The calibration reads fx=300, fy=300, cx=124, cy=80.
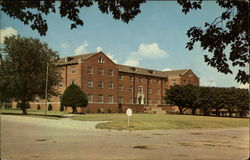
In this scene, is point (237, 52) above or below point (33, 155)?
above

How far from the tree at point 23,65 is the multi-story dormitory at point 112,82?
998 cm

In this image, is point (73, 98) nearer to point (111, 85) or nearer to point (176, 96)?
point (111, 85)

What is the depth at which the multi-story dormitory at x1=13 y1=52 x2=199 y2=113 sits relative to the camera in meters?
54.9

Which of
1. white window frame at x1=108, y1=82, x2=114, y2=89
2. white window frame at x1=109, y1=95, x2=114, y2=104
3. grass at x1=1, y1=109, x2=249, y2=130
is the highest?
white window frame at x1=108, y1=82, x2=114, y2=89

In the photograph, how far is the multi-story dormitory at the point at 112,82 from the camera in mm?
54903

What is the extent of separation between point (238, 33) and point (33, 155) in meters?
6.68

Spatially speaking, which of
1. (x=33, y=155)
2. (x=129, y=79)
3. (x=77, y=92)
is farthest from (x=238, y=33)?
(x=129, y=79)

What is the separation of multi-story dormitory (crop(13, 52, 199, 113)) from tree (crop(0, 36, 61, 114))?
32.7 feet

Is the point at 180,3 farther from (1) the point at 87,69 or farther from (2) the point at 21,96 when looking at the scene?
(1) the point at 87,69

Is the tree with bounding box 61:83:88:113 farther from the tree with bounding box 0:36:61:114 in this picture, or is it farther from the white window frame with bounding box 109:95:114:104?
the white window frame with bounding box 109:95:114:104

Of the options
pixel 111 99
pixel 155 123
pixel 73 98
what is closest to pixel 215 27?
pixel 155 123

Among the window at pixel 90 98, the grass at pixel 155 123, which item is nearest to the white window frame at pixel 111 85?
the window at pixel 90 98

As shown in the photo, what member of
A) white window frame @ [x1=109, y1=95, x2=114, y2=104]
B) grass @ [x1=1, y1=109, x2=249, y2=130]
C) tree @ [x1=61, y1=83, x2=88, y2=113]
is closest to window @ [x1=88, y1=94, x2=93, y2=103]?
white window frame @ [x1=109, y1=95, x2=114, y2=104]

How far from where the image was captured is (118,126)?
22.1 m
